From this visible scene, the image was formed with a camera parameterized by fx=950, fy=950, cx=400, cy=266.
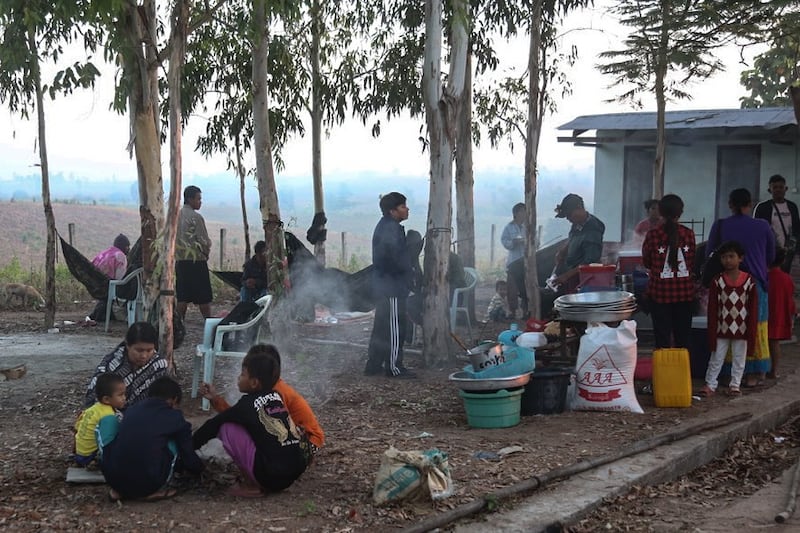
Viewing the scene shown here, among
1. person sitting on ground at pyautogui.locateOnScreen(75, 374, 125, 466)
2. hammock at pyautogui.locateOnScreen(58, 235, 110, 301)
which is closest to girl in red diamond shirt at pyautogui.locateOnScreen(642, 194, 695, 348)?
person sitting on ground at pyautogui.locateOnScreen(75, 374, 125, 466)

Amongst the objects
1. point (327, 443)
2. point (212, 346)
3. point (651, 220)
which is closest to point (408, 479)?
point (327, 443)

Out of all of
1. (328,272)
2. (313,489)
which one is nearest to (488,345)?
(313,489)

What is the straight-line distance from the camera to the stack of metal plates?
757 cm

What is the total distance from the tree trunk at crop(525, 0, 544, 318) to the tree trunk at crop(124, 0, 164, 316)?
16.0ft

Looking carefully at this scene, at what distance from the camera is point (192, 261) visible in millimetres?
11352

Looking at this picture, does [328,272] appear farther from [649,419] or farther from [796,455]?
[796,455]

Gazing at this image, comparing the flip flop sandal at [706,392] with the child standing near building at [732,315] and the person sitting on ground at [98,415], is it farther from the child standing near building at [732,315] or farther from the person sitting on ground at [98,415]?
the person sitting on ground at [98,415]

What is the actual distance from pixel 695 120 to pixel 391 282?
411 inches

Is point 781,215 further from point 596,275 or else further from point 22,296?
point 22,296

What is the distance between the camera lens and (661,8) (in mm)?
14445

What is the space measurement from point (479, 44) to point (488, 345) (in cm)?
816

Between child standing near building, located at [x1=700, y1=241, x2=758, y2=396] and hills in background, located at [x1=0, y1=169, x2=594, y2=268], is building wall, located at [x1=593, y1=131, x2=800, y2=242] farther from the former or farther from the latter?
child standing near building, located at [x1=700, y1=241, x2=758, y2=396]

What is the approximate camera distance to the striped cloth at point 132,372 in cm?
577

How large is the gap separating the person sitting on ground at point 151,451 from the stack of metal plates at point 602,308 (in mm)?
3621
